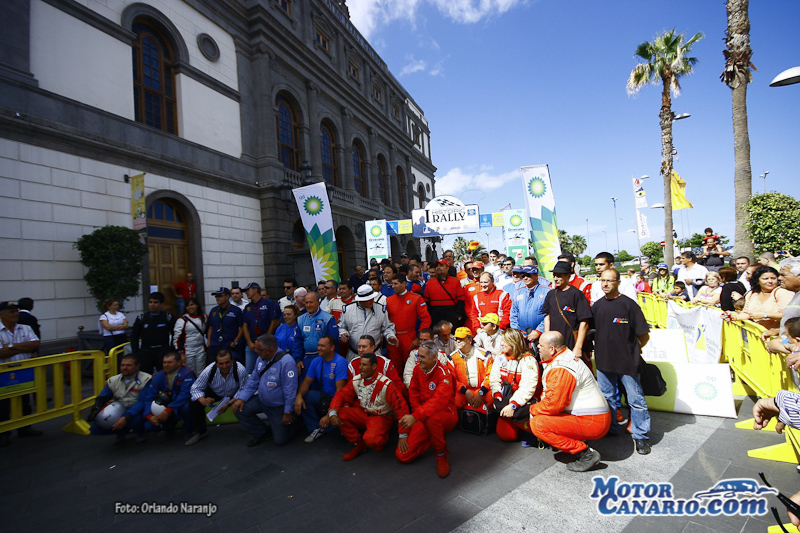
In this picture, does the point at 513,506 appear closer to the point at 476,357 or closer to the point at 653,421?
the point at 476,357

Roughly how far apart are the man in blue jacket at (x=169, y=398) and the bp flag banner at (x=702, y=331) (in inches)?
319

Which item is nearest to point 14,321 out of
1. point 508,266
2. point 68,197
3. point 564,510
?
point 68,197

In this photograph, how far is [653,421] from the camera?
4.63 m

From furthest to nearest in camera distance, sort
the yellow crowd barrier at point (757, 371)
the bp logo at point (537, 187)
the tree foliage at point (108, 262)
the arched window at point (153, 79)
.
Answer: the arched window at point (153, 79) < the bp logo at point (537, 187) < the tree foliage at point (108, 262) < the yellow crowd barrier at point (757, 371)

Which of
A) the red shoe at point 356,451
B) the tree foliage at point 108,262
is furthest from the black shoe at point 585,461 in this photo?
the tree foliage at point 108,262

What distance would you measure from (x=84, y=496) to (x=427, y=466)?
344 cm

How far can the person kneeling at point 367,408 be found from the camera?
13.9 feet

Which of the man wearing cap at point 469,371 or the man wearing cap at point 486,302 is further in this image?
the man wearing cap at point 486,302

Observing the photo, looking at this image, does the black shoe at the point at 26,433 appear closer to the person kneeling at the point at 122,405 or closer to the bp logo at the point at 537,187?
the person kneeling at the point at 122,405

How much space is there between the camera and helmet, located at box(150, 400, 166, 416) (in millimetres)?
4852

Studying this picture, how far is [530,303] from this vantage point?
17.6 feet

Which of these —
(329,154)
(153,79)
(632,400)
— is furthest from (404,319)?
(329,154)

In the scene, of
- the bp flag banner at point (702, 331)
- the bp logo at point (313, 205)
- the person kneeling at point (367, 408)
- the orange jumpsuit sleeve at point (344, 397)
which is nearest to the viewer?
the person kneeling at point (367, 408)

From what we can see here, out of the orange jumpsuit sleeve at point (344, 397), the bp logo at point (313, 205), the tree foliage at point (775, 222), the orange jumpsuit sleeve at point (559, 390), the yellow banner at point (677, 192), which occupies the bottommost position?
the orange jumpsuit sleeve at point (344, 397)
